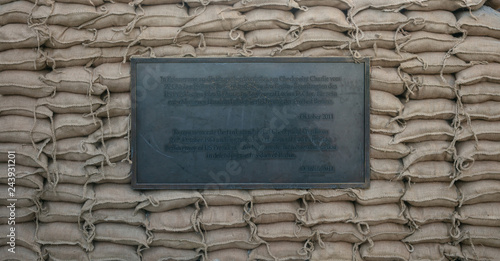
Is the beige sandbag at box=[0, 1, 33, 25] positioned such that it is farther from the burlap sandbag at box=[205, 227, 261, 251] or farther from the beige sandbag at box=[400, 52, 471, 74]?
the beige sandbag at box=[400, 52, 471, 74]

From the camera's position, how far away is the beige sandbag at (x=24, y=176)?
9.08 ft

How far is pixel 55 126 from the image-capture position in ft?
9.22

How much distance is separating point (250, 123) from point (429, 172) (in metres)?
1.60

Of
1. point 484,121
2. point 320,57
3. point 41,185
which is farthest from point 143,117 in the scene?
point 484,121

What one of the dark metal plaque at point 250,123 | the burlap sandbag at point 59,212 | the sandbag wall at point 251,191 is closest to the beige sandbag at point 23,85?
the sandbag wall at point 251,191

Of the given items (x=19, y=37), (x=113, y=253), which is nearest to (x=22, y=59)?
(x=19, y=37)

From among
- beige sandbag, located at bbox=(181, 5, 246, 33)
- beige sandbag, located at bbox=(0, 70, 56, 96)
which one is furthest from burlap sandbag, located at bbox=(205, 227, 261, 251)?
beige sandbag, located at bbox=(0, 70, 56, 96)

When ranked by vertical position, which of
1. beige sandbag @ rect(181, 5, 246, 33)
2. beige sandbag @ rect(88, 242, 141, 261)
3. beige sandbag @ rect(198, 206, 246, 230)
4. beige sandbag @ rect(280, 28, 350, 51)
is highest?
beige sandbag @ rect(181, 5, 246, 33)

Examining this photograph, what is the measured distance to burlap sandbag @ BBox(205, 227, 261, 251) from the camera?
9.25ft

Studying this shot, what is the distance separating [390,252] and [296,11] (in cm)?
226

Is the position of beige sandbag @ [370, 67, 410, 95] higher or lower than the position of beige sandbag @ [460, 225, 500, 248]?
higher

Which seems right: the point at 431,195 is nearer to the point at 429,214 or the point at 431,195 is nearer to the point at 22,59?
the point at 429,214

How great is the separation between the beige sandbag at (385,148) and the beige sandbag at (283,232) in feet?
2.93

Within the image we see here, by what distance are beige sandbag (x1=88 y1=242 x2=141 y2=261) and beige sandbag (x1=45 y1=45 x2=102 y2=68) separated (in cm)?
157
